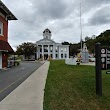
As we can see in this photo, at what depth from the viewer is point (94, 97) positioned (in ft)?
30.3

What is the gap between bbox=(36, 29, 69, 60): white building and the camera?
100812 millimetres

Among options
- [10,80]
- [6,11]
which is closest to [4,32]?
[6,11]

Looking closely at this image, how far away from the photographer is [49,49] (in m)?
102

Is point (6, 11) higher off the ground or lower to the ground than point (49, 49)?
higher

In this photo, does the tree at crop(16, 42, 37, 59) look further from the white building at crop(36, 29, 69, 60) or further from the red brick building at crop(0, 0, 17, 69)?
the red brick building at crop(0, 0, 17, 69)

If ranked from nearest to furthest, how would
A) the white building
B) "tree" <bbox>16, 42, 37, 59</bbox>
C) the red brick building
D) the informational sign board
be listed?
the informational sign board, the red brick building, "tree" <bbox>16, 42, 37, 59</bbox>, the white building

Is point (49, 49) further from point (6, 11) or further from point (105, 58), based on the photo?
point (105, 58)

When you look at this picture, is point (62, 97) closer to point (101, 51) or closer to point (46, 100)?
point (46, 100)

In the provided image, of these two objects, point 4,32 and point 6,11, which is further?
point 4,32

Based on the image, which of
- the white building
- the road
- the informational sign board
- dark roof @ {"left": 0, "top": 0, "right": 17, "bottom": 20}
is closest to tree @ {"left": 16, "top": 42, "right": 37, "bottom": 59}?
the white building

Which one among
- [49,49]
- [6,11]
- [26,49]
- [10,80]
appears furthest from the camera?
[49,49]

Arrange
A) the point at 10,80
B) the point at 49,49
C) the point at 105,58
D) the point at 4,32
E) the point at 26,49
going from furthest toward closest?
the point at 49,49, the point at 26,49, the point at 4,32, the point at 10,80, the point at 105,58

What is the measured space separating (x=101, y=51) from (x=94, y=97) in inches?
75.3

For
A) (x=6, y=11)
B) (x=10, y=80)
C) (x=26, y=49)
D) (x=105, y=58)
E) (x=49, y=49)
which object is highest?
(x=6, y=11)
